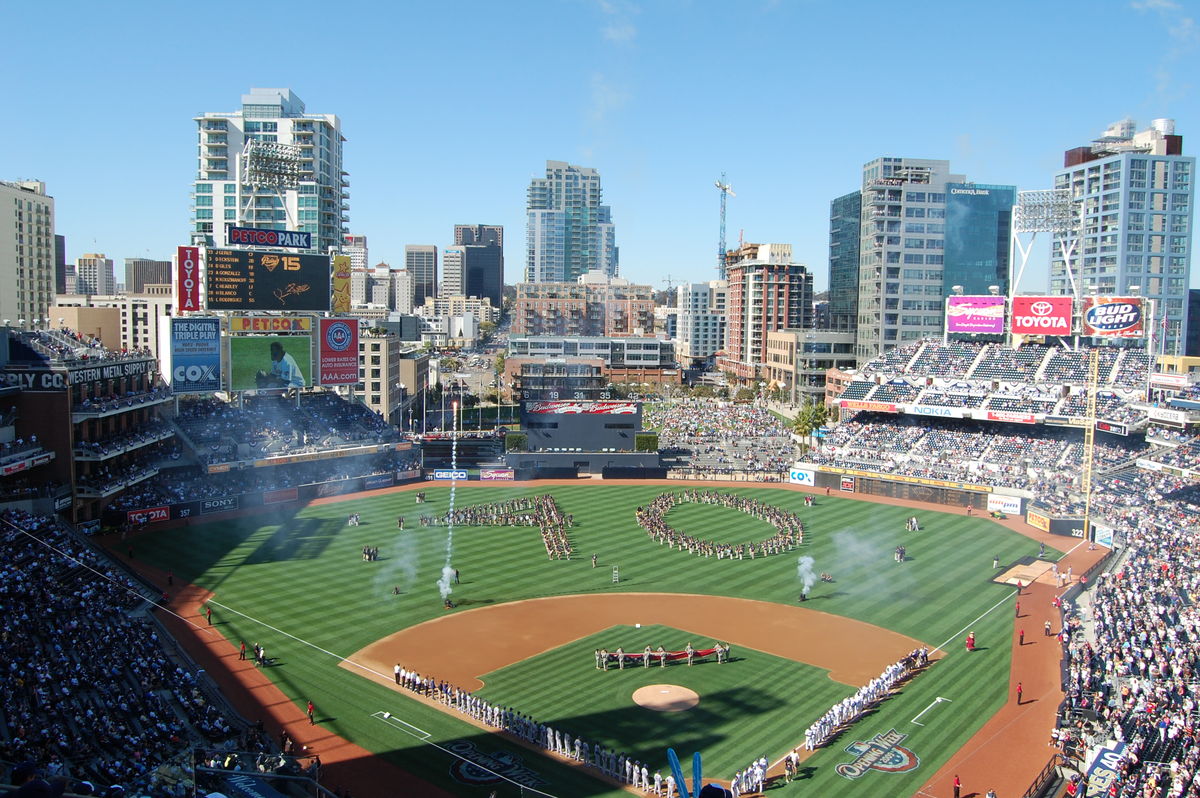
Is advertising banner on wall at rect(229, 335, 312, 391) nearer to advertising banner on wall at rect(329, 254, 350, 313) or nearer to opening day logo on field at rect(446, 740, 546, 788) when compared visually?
advertising banner on wall at rect(329, 254, 350, 313)

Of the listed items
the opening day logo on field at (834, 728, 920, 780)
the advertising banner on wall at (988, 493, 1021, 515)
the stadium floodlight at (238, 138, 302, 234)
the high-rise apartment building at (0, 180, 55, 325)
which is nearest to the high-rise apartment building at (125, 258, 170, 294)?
the high-rise apartment building at (0, 180, 55, 325)

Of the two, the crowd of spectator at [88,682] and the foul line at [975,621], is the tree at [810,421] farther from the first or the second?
the crowd of spectator at [88,682]

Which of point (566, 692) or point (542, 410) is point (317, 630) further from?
point (542, 410)

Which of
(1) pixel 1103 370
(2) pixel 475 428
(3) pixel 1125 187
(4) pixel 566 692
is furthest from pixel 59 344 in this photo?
(3) pixel 1125 187

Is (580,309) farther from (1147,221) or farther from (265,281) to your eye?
(1147,221)

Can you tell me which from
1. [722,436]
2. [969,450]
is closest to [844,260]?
[722,436]
